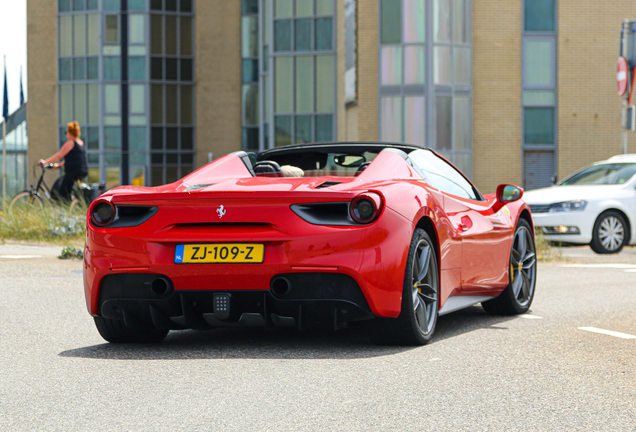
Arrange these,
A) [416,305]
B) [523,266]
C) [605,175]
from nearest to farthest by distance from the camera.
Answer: [416,305] < [523,266] < [605,175]

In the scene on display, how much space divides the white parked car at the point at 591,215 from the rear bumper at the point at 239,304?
32.9ft

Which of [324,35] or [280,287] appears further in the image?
[324,35]

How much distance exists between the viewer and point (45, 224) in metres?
16.0

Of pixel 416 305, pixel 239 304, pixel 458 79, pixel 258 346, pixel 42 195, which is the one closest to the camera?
pixel 239 304

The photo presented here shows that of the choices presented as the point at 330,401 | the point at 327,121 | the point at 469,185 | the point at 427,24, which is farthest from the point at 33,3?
the point at 330,401

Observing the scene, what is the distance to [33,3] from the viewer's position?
42.9 m

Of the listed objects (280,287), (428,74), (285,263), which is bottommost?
(280,287)

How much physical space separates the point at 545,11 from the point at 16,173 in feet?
87.6

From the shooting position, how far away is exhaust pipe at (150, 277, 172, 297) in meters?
5.45

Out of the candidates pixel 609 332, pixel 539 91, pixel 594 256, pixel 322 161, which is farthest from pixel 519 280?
pixel 539 91

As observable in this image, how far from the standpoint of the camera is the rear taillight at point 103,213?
5.61m

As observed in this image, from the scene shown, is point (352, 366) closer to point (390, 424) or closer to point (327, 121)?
point (390, 424)

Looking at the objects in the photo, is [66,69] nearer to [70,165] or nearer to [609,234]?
[70,165]

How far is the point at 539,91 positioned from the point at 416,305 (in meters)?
24.0
